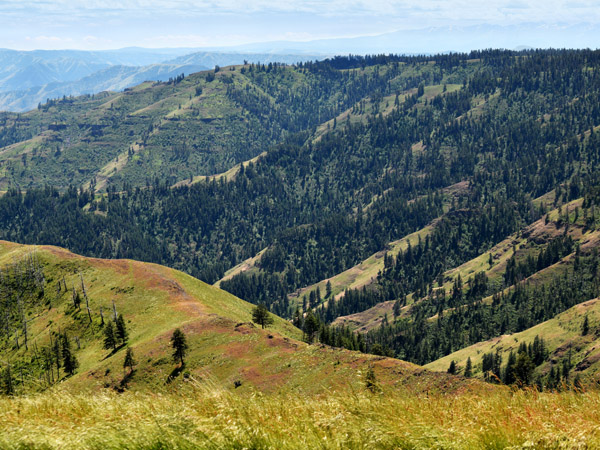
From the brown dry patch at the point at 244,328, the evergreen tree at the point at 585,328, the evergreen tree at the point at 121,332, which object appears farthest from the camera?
the evergreen tree at the point at 585,328

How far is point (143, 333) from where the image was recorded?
355 feet

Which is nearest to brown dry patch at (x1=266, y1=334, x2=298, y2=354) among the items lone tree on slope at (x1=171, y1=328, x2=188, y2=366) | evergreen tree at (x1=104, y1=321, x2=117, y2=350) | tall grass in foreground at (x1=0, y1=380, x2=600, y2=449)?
lone tree on slope at (x1=171, y1=328, x2=188, y2=366)

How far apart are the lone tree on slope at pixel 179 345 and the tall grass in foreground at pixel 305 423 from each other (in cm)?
7361

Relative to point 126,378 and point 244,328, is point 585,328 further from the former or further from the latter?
point 126,378

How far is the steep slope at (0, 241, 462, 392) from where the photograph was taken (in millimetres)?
78062

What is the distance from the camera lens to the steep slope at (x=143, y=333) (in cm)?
7806

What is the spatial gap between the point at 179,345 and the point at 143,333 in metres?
26.4

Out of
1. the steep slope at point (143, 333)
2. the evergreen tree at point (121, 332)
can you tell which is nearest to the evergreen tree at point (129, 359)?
the steep slope at point (143, 333)

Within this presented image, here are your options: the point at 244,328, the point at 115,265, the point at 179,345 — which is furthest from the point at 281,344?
the point at 115,265

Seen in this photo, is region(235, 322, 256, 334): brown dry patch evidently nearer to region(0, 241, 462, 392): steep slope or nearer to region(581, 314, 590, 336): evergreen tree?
region(0, 241, 462, 392): steep slope

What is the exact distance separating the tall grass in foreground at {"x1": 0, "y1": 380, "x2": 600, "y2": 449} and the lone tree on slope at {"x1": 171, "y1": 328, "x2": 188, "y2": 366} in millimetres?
73609

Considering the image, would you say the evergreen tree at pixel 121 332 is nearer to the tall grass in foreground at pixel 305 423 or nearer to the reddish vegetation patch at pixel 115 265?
the reddish vegetation patch at pixel 115 265

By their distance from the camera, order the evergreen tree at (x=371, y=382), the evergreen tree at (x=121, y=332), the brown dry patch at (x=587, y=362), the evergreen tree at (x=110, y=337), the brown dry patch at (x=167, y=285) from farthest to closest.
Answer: the brown dry patch at (x=587, y=362) → the brown dry patch at (x=167, y=285) → the evergreen tree at (x=121, y=332) → the evergreen tree at (x=110, y=337) → the evergreen tree at (x=371, y=382)

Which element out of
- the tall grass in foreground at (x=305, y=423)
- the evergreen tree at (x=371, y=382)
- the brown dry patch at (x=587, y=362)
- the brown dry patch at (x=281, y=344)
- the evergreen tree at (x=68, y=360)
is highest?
the tall grass in foreground at (x=305, y=423)
